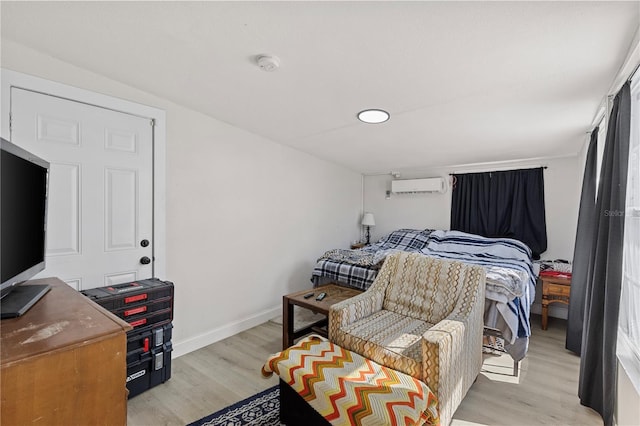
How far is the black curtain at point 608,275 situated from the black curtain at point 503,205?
2044 millimetres

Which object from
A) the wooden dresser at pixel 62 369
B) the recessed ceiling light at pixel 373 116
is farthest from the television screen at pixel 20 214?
the recessed ceiling light at pixel 373 116

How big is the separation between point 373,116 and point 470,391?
2.30m

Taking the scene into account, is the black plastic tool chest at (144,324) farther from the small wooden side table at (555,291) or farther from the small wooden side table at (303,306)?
the small wooden side table at (555,291)

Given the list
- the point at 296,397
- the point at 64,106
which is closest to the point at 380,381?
the point at 296,397

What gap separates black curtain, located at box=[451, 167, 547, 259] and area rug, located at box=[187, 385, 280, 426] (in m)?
3.46

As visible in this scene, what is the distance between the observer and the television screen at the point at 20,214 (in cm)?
106

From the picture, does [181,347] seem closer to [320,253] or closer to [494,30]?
[320,253]

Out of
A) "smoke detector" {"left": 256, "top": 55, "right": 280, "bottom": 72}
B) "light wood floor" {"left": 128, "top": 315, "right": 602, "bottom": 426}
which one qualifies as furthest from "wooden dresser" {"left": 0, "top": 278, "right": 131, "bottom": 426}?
"smoke detector" {"left": 256, "top": 55, "right": 280, "bottom": 72}

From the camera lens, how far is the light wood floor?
1911 millimetres

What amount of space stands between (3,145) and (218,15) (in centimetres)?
109

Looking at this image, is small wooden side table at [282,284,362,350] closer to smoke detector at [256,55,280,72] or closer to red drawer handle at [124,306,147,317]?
red drawer handle at [124,306,147,317]

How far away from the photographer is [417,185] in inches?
183

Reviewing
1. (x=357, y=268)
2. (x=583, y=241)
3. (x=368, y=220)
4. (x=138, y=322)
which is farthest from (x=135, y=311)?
(x=368, y=220)

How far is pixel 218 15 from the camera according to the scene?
156 cm
